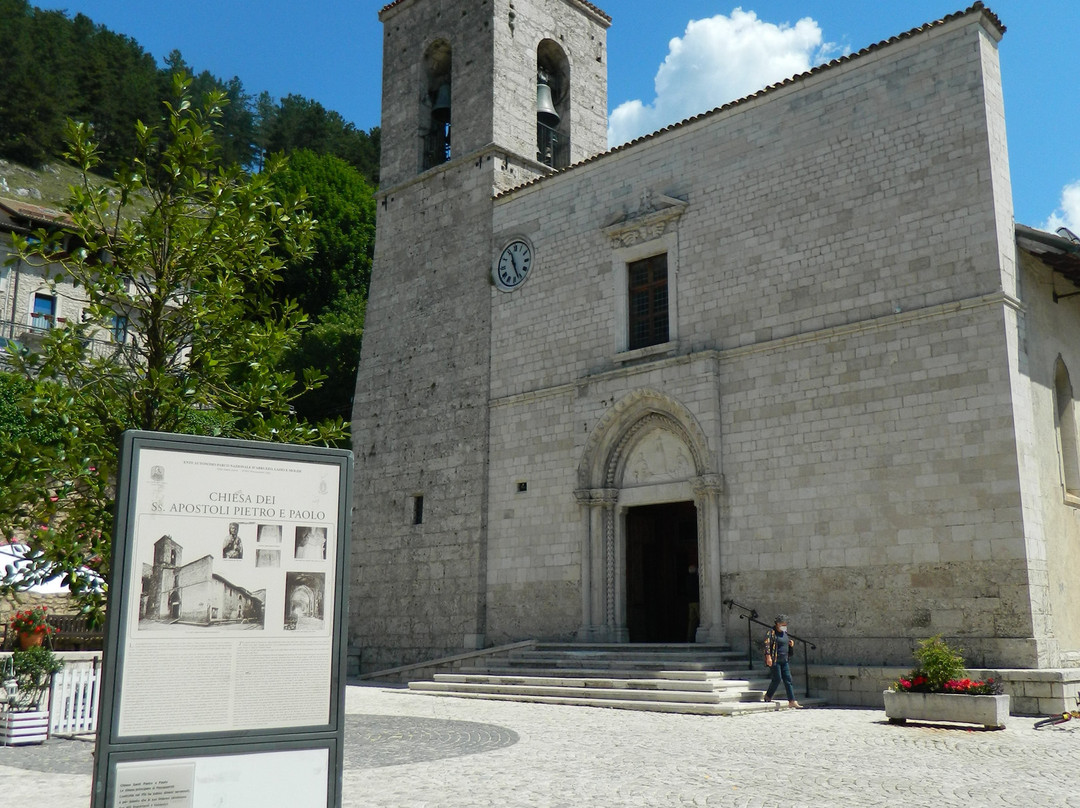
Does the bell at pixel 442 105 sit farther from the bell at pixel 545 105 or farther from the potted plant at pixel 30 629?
the potted plant at pixel 30 629

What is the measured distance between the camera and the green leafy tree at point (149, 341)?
6789mm

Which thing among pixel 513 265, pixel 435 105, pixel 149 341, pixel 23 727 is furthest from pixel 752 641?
pixel 435 105

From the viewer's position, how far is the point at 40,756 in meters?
9.10

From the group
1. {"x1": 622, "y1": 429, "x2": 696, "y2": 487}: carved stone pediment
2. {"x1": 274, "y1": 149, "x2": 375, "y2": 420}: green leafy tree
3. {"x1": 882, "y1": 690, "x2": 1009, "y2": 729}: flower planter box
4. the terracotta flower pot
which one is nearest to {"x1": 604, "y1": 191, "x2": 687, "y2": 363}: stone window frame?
{"x1": 622, "y1": 429, "x2": 696, "y2": 487}: carved stone pediment

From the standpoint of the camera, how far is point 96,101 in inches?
2339

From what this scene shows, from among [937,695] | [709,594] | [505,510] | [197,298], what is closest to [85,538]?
[197,298]

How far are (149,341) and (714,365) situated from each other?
381 inches

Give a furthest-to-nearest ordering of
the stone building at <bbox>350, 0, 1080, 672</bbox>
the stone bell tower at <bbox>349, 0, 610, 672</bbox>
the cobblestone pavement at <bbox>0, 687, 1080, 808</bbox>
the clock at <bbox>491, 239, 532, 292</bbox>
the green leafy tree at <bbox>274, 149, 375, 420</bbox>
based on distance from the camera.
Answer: the green leafy tree at <bbox>274, 149, 375, 420</bbox> → the clock at <bbox>491, 239, 532, 292</bbox> → the stone bell tower at <bbox>349, 0, 610, 672</bbox> → the stone building at <bbox>350, 0, 1080, 672</bbox> → the cobblestone pavement at <bbox>0, 687, 1080, 808</bbox>

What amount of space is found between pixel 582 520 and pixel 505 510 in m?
1.81

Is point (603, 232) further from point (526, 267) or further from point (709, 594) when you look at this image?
point (709, 594)

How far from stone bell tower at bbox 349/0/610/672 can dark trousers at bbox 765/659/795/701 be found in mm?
6536

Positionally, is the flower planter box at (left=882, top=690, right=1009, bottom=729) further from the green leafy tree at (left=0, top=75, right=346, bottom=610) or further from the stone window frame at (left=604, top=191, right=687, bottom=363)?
the green leafy tree at (left=0, top=75, right=346, bottom=610)

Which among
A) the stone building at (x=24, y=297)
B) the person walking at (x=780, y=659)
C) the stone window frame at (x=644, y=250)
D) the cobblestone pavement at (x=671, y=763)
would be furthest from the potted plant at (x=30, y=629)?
the stone building at (x=24, y=297)

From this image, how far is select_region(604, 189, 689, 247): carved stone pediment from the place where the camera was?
16.4m
